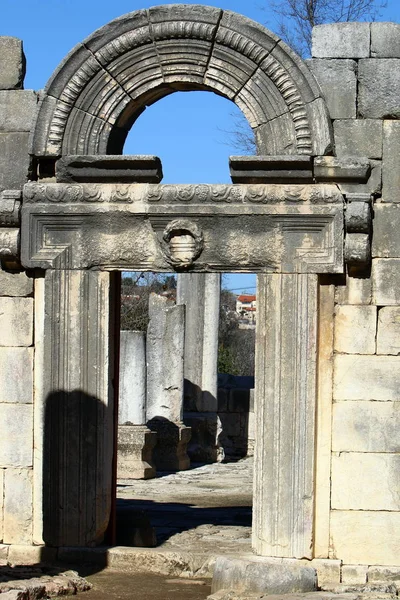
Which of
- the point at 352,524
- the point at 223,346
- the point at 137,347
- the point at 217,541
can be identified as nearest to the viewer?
the point at 352,524

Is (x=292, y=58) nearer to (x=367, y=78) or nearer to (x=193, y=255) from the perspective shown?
(x=367, y=78)

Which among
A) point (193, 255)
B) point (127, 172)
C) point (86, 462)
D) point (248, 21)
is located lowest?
point (86, 462)

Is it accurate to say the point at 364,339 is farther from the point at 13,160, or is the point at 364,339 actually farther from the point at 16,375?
the point at 13,160

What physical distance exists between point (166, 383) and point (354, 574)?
29.7 ft

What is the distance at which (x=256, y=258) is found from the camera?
8.28 m

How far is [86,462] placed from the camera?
8492 millimetres

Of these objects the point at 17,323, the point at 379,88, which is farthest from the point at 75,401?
the point at 379,88

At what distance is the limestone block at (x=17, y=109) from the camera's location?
8633mm

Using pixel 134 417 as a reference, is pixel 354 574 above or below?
below

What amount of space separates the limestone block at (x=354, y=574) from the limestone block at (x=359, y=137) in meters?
2.94

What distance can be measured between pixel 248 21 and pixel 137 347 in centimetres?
841

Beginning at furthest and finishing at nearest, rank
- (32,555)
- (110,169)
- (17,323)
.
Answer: (17,323) < (32,555) < (110,169)

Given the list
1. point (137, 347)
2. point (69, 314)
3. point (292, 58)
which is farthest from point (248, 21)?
point (137, 347)

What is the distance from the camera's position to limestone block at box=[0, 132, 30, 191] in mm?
8648
